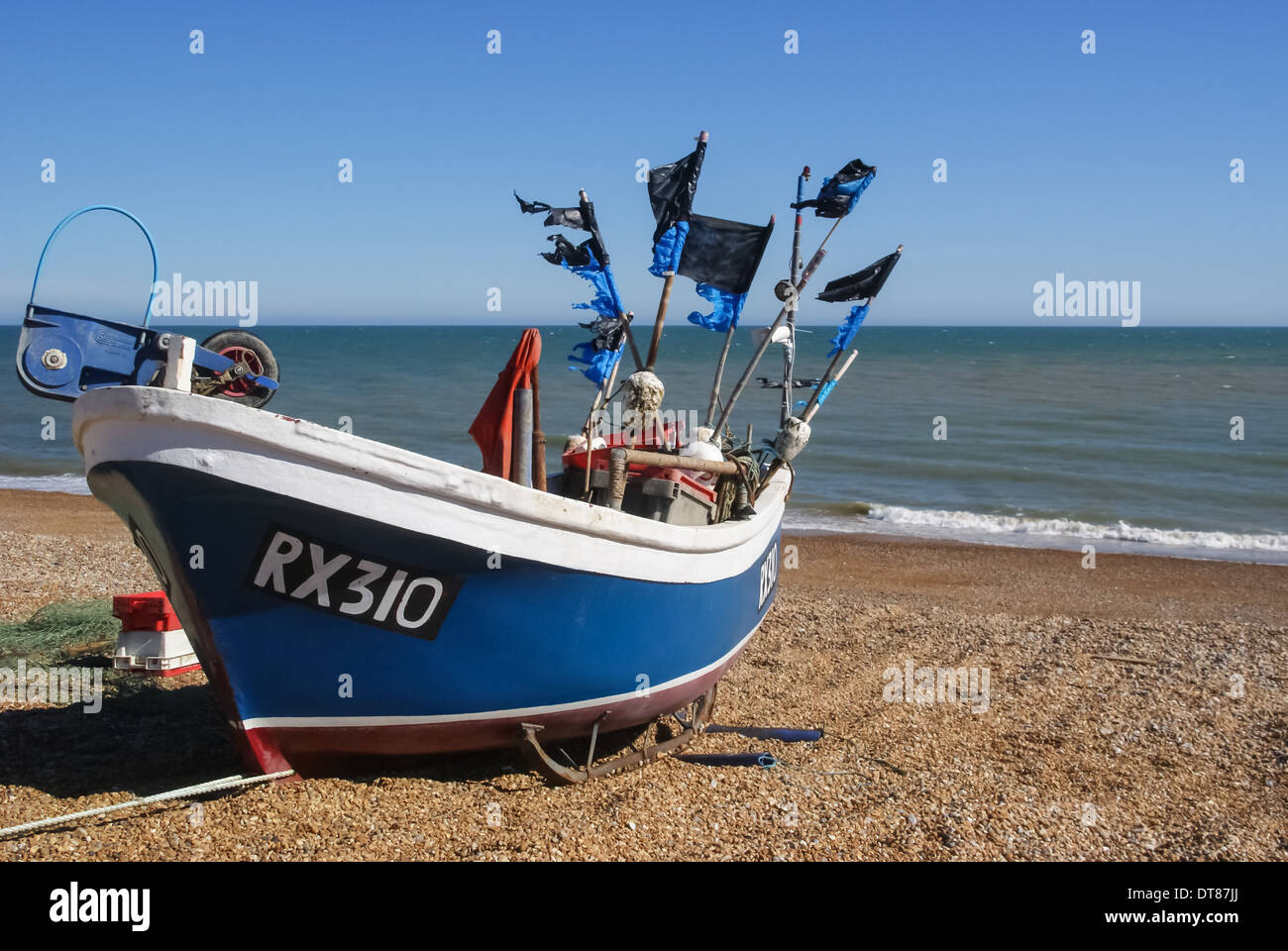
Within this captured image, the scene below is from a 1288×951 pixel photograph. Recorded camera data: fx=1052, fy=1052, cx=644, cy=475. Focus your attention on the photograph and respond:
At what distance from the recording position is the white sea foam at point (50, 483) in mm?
19469

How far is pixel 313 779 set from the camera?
16.5ft

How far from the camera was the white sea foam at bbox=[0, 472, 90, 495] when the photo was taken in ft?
→ 63.9

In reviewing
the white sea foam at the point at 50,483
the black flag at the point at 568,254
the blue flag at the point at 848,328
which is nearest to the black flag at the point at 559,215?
the black flag at the point at 568,254

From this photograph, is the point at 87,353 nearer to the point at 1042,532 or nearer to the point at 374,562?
the point at 374,562

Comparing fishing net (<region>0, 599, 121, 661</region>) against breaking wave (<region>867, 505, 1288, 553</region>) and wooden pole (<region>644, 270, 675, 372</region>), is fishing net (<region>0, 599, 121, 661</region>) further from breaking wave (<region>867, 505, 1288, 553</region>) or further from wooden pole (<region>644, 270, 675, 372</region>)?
breaking wave (<region>867, 505, 1288, 553</region>)

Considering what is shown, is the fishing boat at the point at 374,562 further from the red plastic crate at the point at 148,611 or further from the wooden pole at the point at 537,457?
the red plastic crate at the point at 148,611

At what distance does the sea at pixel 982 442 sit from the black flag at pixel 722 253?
0.96 metres

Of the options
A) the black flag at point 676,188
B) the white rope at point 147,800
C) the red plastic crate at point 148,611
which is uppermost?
the black flag at point 676,188

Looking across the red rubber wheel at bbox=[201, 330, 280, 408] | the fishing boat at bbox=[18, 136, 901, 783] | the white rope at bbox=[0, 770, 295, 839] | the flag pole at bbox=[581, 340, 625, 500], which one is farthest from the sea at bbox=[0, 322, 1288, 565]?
the white rope at bbox=[0, 770, 295, 839]

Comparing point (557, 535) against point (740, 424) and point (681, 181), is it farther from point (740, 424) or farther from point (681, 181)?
point (740, 424)

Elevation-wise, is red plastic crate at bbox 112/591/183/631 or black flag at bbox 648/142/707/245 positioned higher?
black flag at bbox 648/142/707/245

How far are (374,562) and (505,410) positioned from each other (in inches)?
41.1

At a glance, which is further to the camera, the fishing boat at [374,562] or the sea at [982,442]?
the sea at [982,442]

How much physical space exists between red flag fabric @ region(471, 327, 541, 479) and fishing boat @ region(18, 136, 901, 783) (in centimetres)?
1
